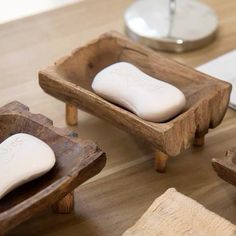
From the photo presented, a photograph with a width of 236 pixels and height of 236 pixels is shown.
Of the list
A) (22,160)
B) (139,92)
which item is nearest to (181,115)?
(139,92)

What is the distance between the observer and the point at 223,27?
35.9 inches

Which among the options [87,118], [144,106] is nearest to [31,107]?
[87,118]

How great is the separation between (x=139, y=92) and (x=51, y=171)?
134 millimetres

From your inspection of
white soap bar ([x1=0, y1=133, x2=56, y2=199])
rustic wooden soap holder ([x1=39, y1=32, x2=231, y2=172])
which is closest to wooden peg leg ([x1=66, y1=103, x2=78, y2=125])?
rustic wooden soap holder ([x1=39, y1=32, x2=231, y2=172])

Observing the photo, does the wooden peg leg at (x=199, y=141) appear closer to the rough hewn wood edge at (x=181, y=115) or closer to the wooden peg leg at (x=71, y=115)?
the rough hewn wood edge at (x=181, y=115)

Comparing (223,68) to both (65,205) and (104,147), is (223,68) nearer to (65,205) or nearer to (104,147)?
(104,147)

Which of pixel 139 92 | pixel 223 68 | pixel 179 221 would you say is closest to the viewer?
pixel 179 221

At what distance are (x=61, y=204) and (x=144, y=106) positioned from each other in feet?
0.43

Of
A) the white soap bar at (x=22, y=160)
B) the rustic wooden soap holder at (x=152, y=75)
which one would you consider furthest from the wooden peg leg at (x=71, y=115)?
the white soap bar at (x=22, y=160)

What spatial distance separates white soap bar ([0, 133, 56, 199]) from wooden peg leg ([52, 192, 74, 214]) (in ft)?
0.14

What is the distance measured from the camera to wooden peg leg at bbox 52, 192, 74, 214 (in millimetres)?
579

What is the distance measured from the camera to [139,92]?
2.09 ft

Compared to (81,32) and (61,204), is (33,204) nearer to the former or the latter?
(61,204)

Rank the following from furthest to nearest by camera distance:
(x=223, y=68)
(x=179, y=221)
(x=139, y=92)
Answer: (x=223, y=68) → (x=139, y=92) → (x=179, y=221)
